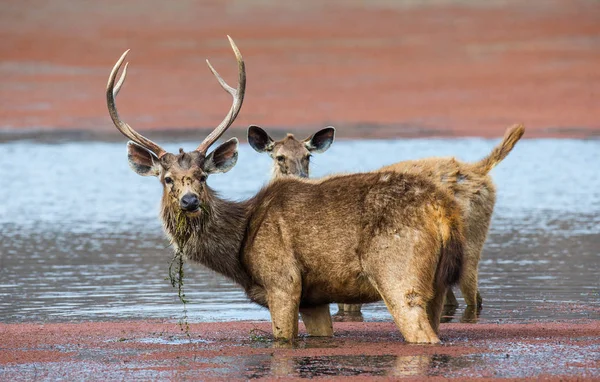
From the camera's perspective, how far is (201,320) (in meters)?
12.5

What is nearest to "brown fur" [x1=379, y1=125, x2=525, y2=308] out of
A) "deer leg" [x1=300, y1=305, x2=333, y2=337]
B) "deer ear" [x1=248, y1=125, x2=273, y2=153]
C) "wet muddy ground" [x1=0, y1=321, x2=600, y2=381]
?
"wet muddy ground" [x1=0, y1=321, x2=600, y2=381]

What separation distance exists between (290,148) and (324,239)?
4937 millimetres

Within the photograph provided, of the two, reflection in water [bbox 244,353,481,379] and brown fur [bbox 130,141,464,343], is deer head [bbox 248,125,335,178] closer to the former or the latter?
brown fur [bbox 130,141,464,343]

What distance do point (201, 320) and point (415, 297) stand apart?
3.67m

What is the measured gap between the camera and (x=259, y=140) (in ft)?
50.0

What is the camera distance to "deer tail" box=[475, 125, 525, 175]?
491 inches

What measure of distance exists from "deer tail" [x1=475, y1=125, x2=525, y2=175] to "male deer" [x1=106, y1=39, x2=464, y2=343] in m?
2.66

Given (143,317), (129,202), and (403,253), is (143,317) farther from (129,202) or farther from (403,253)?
(129,202)

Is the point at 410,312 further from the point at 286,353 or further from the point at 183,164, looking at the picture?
the point at 183,164

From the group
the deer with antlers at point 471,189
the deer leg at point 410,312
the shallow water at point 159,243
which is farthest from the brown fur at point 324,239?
the shallow water at point 159,243

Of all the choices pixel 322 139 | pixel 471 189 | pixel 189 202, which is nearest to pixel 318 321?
pixel 189 202

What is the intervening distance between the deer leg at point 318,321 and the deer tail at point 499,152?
2774mm

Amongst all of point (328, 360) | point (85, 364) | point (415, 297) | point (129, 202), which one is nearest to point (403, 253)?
point (415, 297)

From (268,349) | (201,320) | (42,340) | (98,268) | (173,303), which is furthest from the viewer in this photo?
(98,268)
